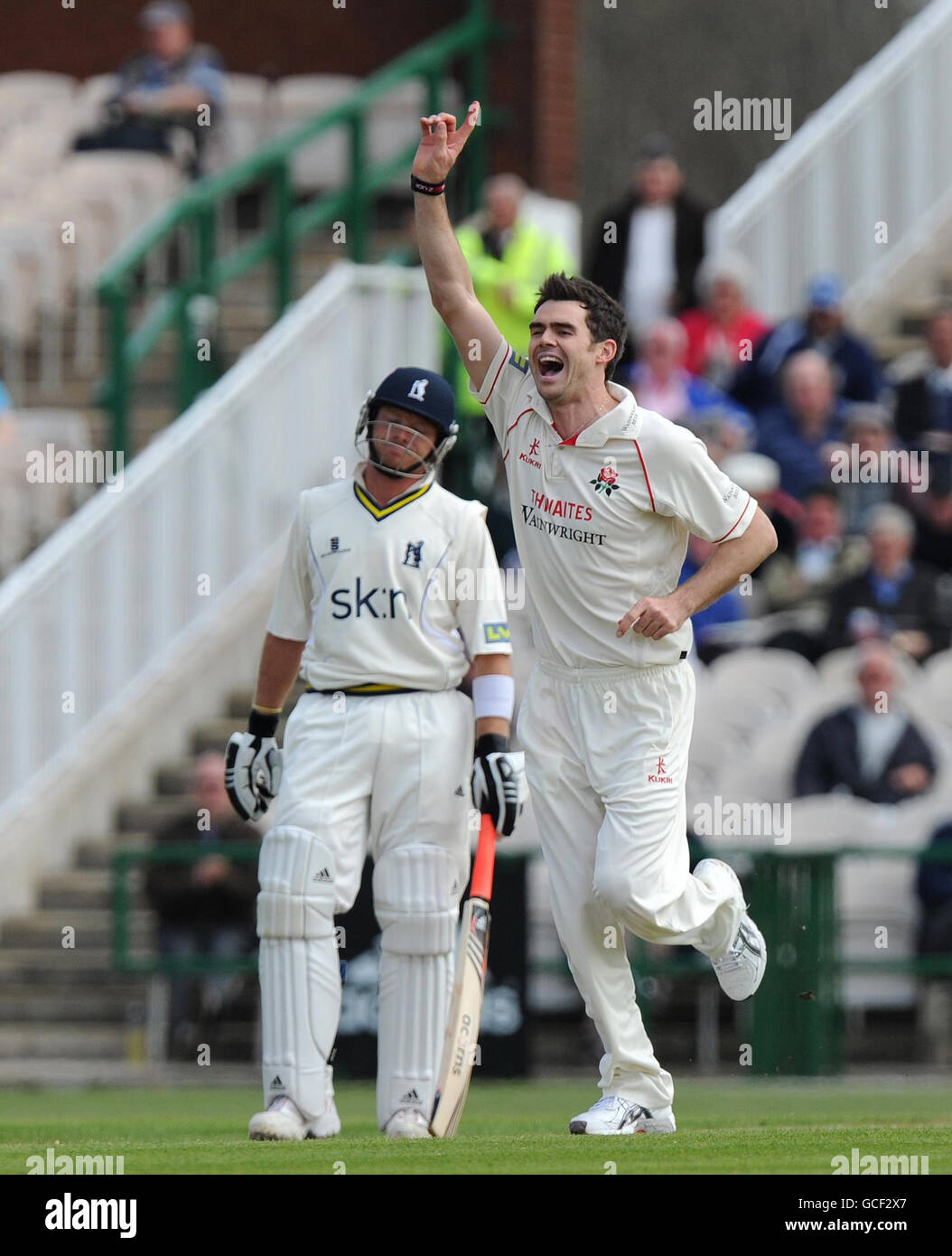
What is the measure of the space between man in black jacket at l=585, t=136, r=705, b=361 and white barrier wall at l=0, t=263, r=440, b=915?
1.41 metres

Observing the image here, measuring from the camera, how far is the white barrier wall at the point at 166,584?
1591 cm

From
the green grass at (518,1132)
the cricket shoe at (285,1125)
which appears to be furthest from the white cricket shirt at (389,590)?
the green grass at (518,1132)

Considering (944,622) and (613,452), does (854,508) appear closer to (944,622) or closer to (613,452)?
(944,622)

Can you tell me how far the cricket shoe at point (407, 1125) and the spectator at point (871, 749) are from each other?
19.4ft

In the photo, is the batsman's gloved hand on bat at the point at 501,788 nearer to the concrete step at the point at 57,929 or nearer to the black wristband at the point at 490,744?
the black wristband at the point at 490,744

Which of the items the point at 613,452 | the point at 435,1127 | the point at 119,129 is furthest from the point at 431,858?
the point at 119,129

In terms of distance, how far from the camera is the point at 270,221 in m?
19.6

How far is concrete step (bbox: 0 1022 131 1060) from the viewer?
1510 cm

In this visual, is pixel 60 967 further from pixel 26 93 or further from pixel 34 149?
pixel 26 93

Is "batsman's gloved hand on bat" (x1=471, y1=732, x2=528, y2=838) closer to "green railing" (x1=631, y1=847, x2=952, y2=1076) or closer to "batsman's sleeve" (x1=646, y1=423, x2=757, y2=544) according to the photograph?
"batsman's sleeve" (x1=646, y1=423, x2=757, y2=544)

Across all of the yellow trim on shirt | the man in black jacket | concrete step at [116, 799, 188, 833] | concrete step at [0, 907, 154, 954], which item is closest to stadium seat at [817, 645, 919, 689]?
the man in black jacket

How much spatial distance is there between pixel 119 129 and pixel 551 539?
36.7ft

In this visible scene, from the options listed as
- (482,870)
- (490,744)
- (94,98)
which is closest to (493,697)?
(490,744)

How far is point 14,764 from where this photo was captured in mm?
15750
